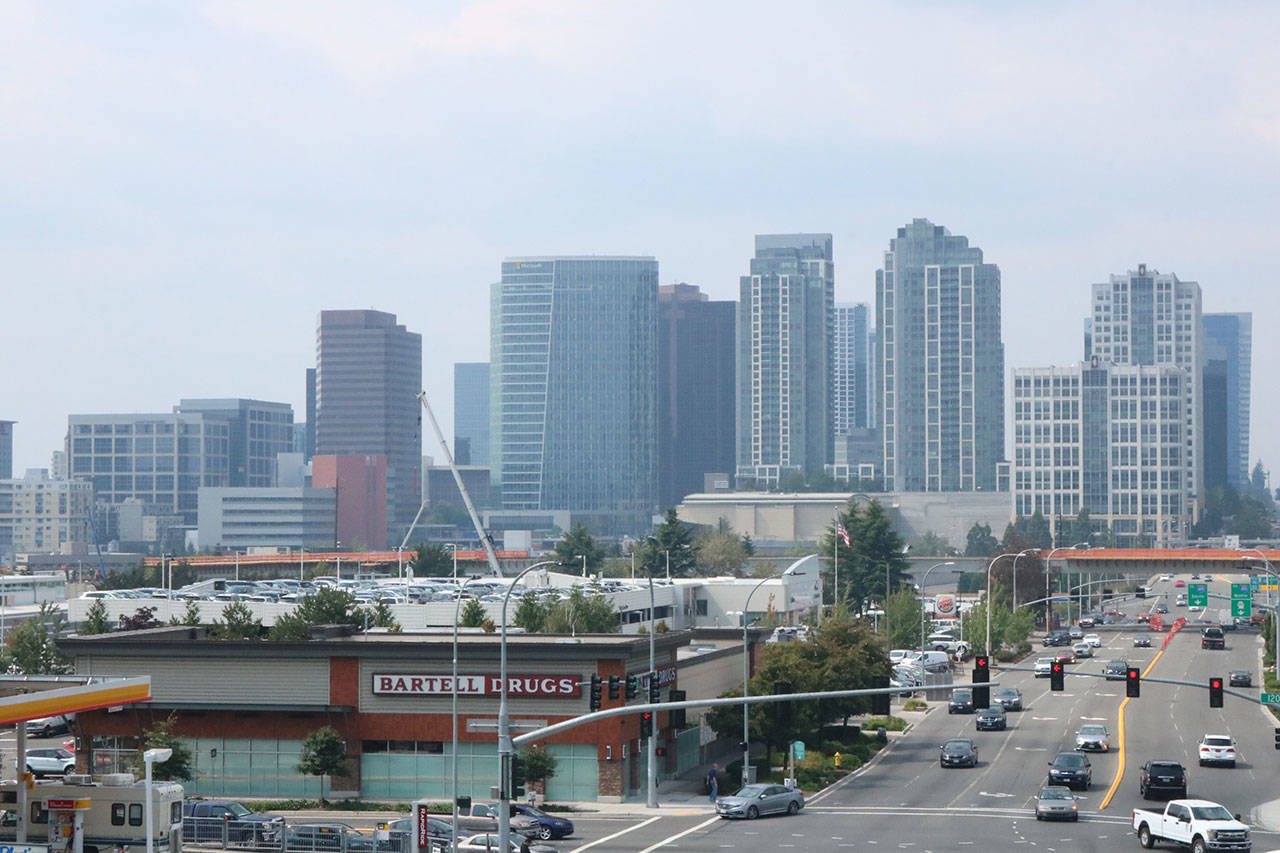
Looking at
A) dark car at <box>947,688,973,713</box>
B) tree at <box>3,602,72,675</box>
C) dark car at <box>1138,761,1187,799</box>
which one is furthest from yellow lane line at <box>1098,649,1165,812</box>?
tree at <box>3,602,72,675</box>

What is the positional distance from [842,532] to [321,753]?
8842cm

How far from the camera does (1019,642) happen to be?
141 meters

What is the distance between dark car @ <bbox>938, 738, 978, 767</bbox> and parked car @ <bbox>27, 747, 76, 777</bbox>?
3754 cm

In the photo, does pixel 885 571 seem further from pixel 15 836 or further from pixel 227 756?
pixel 15 836

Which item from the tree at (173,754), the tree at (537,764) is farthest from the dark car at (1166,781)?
the tree at (173,754)

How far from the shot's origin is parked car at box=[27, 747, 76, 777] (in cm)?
7225

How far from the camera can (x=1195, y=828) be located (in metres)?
52.6

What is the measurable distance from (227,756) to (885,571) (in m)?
117

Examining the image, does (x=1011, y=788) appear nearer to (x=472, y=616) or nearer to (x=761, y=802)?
(x=761, y=802)

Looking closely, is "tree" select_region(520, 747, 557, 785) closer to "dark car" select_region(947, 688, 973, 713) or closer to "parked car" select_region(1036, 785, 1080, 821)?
"parked car" select_region(1036, 785, 1080, 821)

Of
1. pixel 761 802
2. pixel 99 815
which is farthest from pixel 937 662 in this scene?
pixel 99 815

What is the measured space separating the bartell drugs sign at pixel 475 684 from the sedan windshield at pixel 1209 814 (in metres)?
25.7

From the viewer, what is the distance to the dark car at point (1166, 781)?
216 ft

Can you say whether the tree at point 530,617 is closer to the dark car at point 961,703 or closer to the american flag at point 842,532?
the dark car at point 961,703
